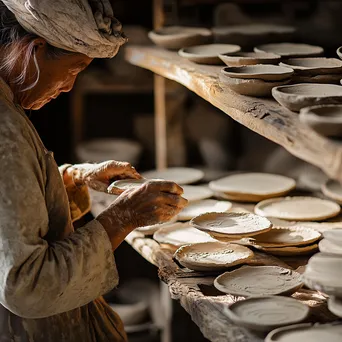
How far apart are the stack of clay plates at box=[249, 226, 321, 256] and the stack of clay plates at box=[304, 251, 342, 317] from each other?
0.50 m

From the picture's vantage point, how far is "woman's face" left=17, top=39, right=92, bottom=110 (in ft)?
8.91

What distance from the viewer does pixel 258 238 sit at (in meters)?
3.38

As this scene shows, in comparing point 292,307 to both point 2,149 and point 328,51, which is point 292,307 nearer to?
point 2,149

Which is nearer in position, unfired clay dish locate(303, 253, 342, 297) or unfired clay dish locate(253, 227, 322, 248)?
unfired clay dish locate(303, 253, 342, 297)

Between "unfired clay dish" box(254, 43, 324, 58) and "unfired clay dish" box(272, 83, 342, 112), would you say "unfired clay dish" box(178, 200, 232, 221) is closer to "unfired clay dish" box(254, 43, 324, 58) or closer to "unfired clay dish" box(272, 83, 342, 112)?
"unfired clay dish" box(254, 43, 324, 58)

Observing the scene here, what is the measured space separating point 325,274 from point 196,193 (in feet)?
5.93

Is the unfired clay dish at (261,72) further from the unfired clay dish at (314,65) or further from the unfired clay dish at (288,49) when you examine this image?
the unfired clay dish at (288,49)

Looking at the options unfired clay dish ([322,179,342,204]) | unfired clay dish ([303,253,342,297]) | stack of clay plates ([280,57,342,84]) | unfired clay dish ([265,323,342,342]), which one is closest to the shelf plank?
stack of clay plates ([280,57,342,84])

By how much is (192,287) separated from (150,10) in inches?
144

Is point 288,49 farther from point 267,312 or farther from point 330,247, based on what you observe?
point 267,312

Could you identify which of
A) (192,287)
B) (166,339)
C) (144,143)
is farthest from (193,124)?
(192,287)

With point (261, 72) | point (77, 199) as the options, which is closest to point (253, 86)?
point (261, 72)

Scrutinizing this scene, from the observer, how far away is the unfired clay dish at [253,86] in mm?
2914

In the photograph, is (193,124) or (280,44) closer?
(280,44)
